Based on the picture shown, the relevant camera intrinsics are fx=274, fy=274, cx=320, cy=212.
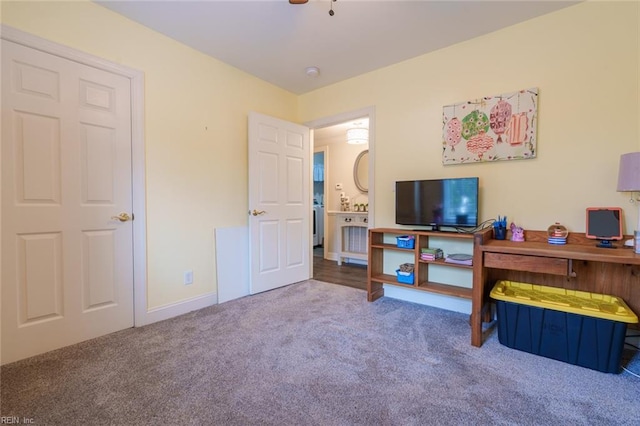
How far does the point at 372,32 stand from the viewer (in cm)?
239

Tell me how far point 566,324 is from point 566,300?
208 mm

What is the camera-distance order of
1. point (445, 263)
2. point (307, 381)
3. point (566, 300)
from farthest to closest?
point (445, 263)
point (566, 300)
point (307, 381)

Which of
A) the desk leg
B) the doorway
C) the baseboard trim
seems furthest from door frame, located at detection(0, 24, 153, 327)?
the desk leg

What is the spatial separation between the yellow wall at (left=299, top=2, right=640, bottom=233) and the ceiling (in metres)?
0.17

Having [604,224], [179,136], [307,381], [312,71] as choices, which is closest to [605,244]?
[604,224]

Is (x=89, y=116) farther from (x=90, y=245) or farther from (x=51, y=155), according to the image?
(x=90, y=245)

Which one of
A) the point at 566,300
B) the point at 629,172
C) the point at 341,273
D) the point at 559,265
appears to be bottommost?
the point at 341,273

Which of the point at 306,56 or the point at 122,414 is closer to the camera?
the point at 122,414

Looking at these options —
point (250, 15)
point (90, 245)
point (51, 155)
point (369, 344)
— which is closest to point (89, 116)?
point (51, 155)

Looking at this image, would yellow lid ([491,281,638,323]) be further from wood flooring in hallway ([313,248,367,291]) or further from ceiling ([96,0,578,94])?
ceiling ([96,0,578,94])

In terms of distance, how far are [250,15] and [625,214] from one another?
10.3 ft

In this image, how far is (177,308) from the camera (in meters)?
2.53

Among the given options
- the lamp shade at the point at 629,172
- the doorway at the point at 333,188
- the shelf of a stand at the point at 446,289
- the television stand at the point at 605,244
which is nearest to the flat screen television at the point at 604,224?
the television stand at the point at 605,244

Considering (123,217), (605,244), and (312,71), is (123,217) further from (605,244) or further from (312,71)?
(605,244)
